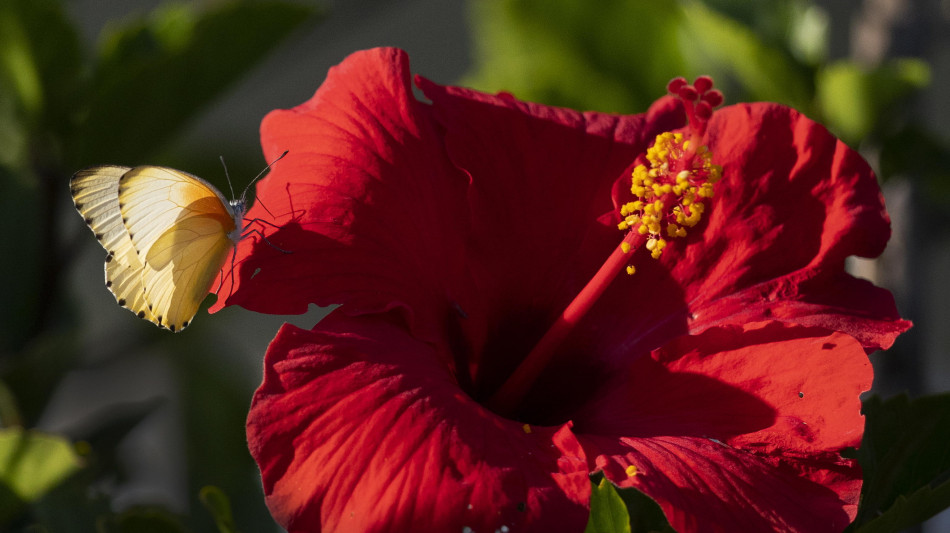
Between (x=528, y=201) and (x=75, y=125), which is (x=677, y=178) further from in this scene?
(x=75, y=125)

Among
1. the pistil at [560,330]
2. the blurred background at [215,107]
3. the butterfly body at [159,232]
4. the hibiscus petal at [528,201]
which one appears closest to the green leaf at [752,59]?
the blurred background at [215,107]

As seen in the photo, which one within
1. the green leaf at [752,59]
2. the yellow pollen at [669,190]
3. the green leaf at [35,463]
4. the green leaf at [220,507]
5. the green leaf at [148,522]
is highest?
the green leaf at [752,59]

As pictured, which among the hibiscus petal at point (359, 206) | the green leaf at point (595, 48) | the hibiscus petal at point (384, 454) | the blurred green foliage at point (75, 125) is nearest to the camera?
the hibiscus petal at point (384, 454)

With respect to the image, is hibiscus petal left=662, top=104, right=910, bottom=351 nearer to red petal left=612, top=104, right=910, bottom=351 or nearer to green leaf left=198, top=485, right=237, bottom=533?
red petal left=612, top=104, right=910, bottom=351

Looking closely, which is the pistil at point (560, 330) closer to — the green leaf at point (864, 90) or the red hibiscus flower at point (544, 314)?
the red hibiscus flower at point (544, 314)

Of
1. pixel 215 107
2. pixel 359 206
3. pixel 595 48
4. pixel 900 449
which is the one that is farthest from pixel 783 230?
pixel 215 107

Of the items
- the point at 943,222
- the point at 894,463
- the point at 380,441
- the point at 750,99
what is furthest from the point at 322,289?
the point at 943,222

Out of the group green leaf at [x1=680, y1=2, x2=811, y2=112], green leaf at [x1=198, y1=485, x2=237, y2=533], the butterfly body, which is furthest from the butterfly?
green leaf at [x1=680, y1=2, x2=811, y2=112]
